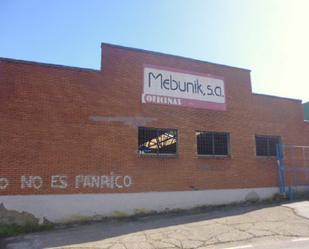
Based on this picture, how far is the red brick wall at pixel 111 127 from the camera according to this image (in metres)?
13.1

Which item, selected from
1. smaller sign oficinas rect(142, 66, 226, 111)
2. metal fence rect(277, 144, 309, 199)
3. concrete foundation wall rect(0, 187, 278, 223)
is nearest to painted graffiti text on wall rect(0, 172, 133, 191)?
concrete foundation wall rect(0, 187, 278, 223)

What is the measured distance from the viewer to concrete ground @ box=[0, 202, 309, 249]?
958 cm

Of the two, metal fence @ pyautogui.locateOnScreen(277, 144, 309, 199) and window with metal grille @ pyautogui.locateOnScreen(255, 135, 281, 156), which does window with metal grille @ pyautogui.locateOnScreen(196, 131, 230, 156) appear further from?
metal fence @ pyautogui.locateOnScreen(277, 144, 309, 199)

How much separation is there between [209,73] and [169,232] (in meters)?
9.10

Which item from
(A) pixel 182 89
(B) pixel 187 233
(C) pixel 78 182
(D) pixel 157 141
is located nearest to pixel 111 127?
(D) pixel 157 141

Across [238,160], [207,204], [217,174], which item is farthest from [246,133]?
[207,204]

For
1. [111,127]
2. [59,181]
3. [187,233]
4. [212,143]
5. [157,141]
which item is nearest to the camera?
[187,233]

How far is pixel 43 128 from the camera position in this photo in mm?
13352

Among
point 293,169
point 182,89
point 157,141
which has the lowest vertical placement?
point 293,169

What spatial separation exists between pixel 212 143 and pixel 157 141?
300 centimetres

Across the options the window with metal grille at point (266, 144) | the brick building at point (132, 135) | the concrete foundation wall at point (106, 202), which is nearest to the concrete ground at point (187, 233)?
the concrete foundation wall at point (106, 202)

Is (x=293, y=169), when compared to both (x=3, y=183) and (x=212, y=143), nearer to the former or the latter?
(x=212, y=143)

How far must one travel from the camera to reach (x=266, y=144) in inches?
738

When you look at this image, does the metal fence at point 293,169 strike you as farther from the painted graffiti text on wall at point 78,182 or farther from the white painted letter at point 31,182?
the white painted letter at point 31,182
